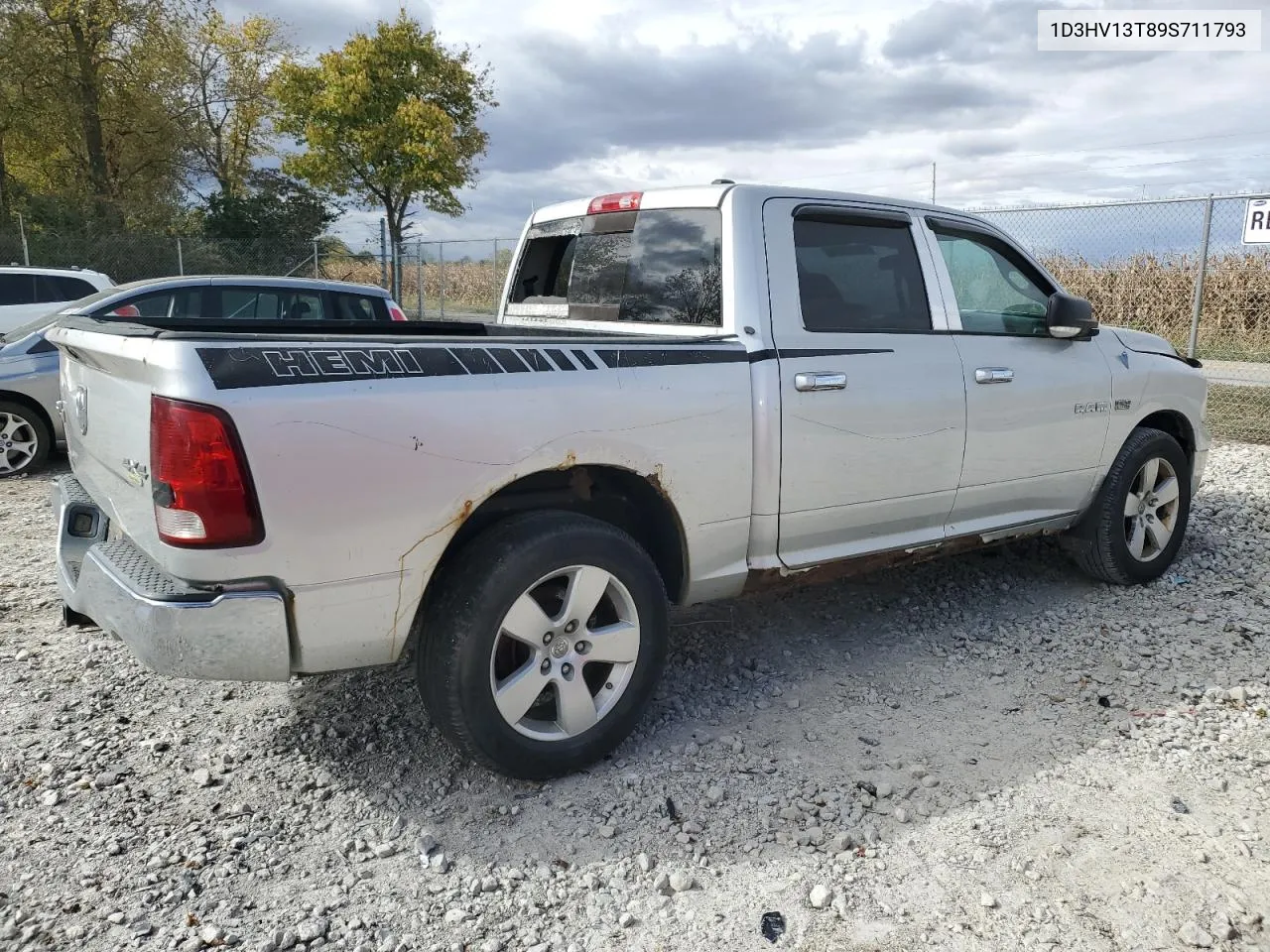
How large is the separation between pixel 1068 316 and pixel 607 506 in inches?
93.5

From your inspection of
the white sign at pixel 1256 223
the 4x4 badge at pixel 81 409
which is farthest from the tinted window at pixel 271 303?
the white sign at pixel 1256 223

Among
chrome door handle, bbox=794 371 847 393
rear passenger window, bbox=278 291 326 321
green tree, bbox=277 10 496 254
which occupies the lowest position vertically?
chrome door handle, bbox=794 371 847 393

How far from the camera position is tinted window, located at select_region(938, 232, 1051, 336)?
410cm

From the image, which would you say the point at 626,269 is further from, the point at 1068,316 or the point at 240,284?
the point at 240,284

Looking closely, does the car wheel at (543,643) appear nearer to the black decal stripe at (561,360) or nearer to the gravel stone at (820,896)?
the black decal stripe at (561,360)

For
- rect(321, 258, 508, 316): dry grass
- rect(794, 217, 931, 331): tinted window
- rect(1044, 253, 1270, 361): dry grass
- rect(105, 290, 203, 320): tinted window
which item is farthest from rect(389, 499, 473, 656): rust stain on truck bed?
rect(321, 258, 508, 316): dry grass

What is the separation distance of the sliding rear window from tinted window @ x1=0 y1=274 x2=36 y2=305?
8.08 m

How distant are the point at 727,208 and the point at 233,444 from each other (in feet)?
6.42

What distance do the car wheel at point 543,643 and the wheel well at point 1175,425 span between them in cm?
330

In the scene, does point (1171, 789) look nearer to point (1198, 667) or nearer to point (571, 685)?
point (1198, 667)

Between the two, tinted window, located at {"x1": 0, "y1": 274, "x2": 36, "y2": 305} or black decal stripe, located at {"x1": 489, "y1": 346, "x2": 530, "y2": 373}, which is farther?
tinted window, located at {"x1": 0, "y1": 274, "x2": 36, "y2": 305}

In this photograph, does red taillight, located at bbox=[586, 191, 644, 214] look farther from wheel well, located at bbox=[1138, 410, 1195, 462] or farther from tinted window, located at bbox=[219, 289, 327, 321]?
tinted window, located at bbox=[219, 289, 327, 321]

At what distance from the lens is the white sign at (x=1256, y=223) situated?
859cm

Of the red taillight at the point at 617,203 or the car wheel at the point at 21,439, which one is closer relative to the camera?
the red taillight at the point at 617,203
